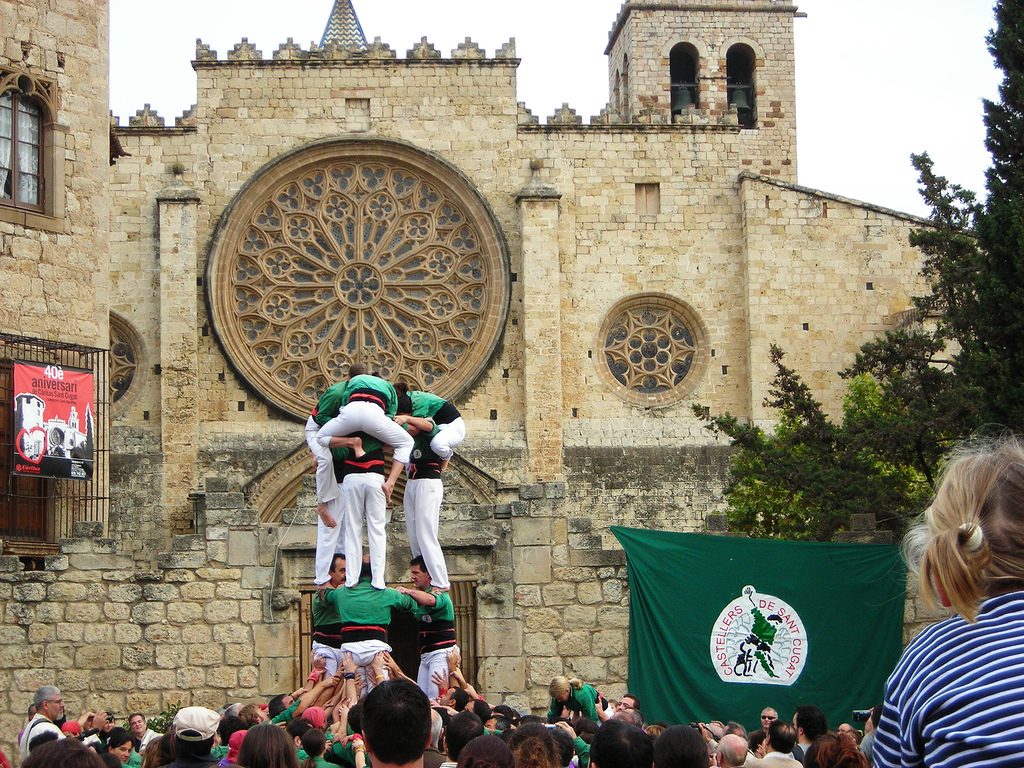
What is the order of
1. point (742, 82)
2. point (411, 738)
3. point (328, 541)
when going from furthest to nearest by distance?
point (742, 82)
point (328, 541)
point (411, 738)

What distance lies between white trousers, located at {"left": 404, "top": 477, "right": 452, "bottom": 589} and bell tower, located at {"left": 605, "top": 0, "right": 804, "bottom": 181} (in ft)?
75.8

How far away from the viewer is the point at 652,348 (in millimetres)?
25875

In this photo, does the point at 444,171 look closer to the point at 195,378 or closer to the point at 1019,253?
the point at 195,378

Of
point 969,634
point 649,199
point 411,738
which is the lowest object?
point 411,738

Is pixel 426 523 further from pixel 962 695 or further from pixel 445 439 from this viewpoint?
pixel 962 695

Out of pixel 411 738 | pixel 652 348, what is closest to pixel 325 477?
pixel 411 738

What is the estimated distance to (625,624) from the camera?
1292 centimetres

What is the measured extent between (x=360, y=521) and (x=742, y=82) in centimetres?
2560

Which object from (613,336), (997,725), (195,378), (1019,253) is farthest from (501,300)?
(997,725)

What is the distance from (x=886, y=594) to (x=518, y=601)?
10.7ft

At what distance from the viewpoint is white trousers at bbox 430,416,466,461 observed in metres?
8.72

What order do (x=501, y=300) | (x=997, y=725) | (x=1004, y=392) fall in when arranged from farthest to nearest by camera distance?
(x=501, y=300)
(x=1004, y=392)
(x=997, y=725)

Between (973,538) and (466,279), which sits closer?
(973,538)

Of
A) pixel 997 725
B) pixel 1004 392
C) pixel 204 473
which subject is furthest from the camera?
pixel 204 473
